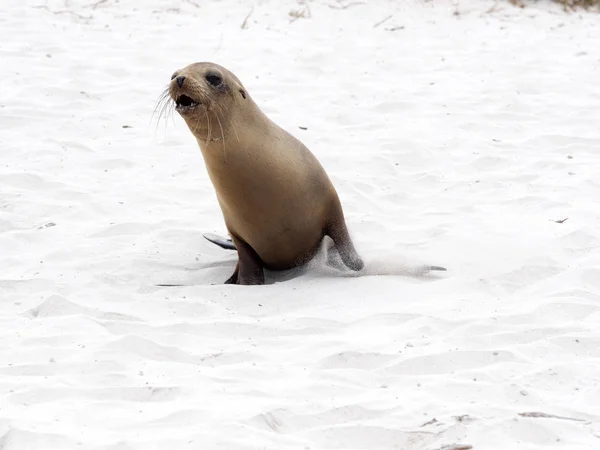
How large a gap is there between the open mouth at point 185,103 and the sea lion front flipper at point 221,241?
2.76 ft

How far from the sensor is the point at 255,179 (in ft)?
13.4

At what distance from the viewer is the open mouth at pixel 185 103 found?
3.97 meters

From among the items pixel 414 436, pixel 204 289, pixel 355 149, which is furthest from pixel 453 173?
pixel 414 436

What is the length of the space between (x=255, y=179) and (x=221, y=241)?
0.64 metres

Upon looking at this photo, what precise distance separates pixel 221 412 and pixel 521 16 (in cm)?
707

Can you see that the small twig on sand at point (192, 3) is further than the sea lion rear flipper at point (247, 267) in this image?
Yes

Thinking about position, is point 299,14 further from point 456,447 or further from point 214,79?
point 456,447

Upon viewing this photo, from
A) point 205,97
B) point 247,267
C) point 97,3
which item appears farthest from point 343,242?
point 97,3

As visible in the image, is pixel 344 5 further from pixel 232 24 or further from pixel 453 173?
pixel 453 173

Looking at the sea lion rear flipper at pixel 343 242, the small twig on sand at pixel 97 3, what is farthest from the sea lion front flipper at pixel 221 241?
the small twig on sand at pixel 97 3

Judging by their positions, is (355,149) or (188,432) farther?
(355,149)

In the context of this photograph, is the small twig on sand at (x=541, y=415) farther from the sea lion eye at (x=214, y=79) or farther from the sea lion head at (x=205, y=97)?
the sea lion eye at (x=214, y=79)

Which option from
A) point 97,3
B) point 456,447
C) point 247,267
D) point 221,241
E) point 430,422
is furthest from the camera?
point 97,3

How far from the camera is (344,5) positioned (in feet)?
30.0
